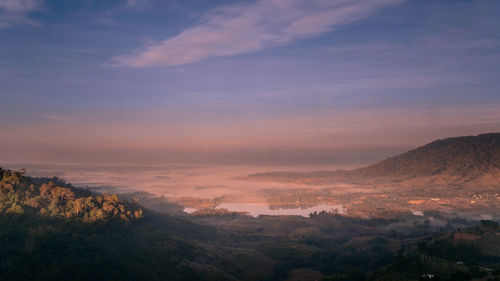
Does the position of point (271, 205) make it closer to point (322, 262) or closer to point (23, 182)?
point (322, 262)

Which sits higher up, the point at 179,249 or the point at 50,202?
the point at 50,202

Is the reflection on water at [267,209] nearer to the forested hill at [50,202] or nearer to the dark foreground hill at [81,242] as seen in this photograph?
the dark foreground hill at [81,242]

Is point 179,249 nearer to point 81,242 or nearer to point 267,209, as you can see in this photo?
point 81,242

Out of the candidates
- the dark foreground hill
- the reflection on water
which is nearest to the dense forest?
the dark foreground hill

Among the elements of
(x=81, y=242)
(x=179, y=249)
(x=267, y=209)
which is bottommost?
(x=267, y=209)

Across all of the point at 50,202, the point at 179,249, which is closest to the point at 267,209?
the point at 179,249

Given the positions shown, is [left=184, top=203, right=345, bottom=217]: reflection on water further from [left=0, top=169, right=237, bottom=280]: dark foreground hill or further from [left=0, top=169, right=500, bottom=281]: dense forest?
[left=0, top=169, right=237, bottom=280]: dark foreground hill

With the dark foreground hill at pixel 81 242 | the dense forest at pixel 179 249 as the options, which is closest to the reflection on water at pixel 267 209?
the dense forest at pixel 179 249
